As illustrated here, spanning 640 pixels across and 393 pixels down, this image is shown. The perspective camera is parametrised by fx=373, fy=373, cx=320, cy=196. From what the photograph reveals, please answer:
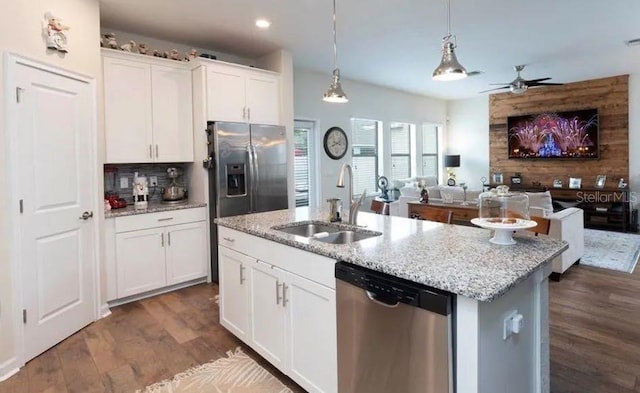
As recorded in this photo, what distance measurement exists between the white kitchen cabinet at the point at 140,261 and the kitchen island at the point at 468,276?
1.65 metres

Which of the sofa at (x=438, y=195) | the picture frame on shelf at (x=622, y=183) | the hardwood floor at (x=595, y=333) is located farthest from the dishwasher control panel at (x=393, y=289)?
the picture frame on shelf at (x=622, y=183)

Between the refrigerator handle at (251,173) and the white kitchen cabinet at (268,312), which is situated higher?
the refrigerator handle at (251,173)

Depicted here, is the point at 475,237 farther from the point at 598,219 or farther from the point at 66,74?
the point at 598,219

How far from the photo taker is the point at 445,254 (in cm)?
171

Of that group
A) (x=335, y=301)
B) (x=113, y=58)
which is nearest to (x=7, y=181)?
(x=113, y=58)

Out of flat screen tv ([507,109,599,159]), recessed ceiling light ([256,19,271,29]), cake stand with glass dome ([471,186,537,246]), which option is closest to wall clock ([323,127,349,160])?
recessed ceiling light ([256,19,271,29])

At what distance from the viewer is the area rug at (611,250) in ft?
15.2

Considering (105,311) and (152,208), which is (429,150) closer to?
(152,208)

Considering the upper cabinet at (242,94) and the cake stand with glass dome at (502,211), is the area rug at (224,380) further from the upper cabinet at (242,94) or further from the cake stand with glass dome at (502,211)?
the upper cabinet at (242,94)

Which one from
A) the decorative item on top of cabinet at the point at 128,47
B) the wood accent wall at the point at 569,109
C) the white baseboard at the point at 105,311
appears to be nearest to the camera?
the white baseboard at the point at 105,311

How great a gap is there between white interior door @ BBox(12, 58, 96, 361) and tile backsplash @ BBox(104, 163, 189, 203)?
866 mm

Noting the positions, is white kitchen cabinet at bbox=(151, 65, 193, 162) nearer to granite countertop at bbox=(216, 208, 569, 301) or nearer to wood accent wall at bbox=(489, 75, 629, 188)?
granite countertop at bbox=(216, 208, 569, 301)

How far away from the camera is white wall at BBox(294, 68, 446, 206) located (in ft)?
19.9

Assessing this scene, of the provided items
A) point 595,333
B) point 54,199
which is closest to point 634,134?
point 595,333
